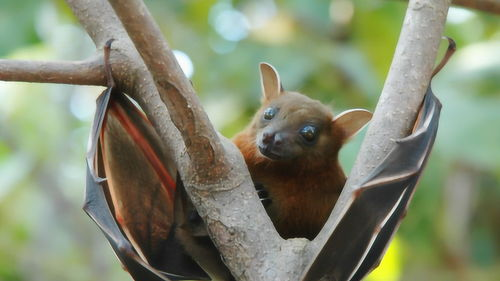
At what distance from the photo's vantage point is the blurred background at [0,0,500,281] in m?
5.82

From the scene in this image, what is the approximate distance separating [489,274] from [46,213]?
18.3ft

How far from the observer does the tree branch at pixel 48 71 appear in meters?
2.92

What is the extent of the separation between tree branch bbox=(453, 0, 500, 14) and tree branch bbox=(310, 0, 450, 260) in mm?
766

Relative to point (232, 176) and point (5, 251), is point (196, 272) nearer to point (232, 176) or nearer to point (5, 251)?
point (232, 176)

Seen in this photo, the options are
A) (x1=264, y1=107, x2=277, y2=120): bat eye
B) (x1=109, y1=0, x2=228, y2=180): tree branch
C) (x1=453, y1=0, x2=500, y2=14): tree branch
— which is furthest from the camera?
(x1=264, y1=107, x2=277, y2=120): bat eye

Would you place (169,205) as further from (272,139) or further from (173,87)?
(173,87)

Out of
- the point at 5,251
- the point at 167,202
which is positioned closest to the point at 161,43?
the point at 167,202

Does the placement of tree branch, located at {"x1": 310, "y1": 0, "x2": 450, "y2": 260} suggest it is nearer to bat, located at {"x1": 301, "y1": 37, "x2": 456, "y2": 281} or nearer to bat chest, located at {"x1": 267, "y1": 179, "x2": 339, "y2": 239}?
bat, located at {"x1": 301, "y1": 37, "x2": 456, "y2": 281}

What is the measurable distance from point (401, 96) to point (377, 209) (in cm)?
47

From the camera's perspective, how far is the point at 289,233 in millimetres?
4020

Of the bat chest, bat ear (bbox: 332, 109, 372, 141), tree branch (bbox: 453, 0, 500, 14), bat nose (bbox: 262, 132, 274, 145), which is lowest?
the bat chest

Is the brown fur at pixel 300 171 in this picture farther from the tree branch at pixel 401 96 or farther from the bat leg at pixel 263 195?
the tree branch at pixel 401 96

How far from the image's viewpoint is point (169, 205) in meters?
3.98

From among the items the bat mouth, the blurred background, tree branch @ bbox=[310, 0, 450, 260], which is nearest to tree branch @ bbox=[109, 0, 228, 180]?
tree branch @ bbox=[310, 0, 450, 260]
